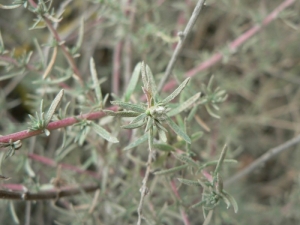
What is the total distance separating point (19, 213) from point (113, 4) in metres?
0.83

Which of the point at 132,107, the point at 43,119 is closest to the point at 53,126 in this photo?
the point at 43,119

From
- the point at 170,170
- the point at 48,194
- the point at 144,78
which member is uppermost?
the point at 144,78

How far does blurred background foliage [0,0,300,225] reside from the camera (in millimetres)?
1092

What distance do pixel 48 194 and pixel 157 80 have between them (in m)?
0.52

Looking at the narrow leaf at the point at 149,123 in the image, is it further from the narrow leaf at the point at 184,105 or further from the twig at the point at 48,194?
the twig at the point at 48,194

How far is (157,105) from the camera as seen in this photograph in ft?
2.16

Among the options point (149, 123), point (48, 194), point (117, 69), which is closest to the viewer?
point (149, 123)

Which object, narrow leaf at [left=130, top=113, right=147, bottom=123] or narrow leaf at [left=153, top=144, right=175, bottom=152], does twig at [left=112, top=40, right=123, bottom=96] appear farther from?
narrow leaf at [left=130, top=113, right=147, bottom=123]

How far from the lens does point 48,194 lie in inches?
36.8

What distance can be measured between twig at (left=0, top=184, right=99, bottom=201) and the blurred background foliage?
0.09ft

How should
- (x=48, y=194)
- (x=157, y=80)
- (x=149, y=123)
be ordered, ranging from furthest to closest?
(x=157, y=80), (x=48, y=194), (x=149, y=123)

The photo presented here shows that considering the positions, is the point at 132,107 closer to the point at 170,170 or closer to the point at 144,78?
the point at 144,78

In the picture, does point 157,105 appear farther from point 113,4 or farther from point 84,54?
point 84,54

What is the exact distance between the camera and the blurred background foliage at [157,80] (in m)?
1.09
